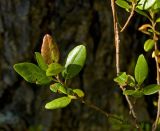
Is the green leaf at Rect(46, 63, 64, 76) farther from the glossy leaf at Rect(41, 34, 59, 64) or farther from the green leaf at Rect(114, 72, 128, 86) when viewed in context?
the green leaf at Rect(114, 72, 128, 86)

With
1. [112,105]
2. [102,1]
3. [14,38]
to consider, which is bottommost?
[112,105]

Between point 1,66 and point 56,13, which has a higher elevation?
point 56,13

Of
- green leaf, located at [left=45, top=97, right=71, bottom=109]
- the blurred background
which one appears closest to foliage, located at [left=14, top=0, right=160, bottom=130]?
green leaf, located at [left=45, top=97, right=71, bottom=109]

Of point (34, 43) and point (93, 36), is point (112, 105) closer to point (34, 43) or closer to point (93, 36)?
point (93, 36)

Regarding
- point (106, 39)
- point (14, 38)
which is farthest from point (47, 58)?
point (106, 39)

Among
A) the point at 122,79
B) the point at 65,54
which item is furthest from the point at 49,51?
the point at 65,54

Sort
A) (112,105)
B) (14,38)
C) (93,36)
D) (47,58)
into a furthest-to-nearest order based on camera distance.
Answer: (112,105), (93,36), (14,38), (47,58)

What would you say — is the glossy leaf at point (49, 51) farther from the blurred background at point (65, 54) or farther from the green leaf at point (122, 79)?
the blurred background at point (65, 54)

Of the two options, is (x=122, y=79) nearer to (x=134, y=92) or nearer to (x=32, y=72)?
(x=134, y=92)

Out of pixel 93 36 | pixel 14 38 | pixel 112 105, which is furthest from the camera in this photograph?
pixel 112 105
